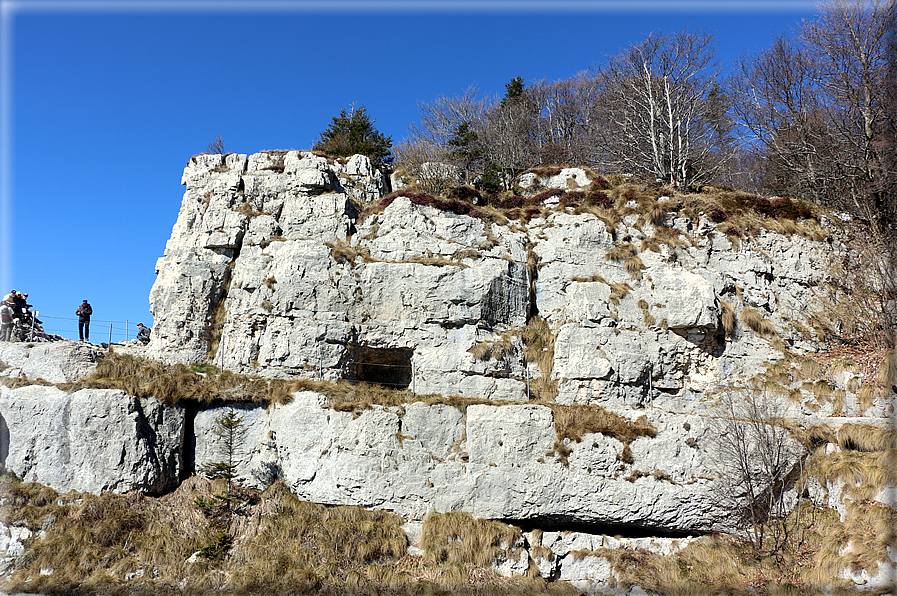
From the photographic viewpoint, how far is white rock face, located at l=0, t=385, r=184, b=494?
1557 cm

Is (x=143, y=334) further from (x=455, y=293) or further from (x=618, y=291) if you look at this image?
(x=618, y=291)

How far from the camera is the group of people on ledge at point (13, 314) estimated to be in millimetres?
17609

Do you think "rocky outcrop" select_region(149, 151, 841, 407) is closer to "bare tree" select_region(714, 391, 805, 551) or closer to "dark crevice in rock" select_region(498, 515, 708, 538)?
"bare tree" select_region(714, 391, 805, 551)

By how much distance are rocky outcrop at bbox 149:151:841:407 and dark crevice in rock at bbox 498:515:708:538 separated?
13.5 feet

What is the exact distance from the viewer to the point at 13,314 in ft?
60.2

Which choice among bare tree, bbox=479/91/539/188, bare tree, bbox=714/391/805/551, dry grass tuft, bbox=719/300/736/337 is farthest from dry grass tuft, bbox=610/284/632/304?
bare tree, bbox=479/91/539/188

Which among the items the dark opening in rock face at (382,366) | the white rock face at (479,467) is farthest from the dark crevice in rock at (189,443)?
the dark opening in rock face at (382,366)

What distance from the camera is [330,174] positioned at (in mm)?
23938

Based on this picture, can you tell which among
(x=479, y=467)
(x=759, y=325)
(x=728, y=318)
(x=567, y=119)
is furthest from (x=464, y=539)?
(x=567, y=119)

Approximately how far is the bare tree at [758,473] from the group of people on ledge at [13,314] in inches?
916

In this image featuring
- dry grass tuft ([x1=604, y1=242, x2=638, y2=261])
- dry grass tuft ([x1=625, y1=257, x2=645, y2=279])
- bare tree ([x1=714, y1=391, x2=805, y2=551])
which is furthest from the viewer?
dry grass tuft ([x1=604, y1=242, x2=638, y2=261])

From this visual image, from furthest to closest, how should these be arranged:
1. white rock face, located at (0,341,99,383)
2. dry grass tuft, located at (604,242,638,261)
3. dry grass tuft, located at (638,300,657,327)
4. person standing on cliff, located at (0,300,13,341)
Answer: dry grass tuft, located at (604,242,638,261) < dry grass tuft, located at (638,300,657,327) < person standing on cliff, located at (0,300,13,341) < white rock face, located at (0,341,99,383)

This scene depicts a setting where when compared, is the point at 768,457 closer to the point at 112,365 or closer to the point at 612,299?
the point at 612,299

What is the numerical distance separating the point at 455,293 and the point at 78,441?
12.9 metres
